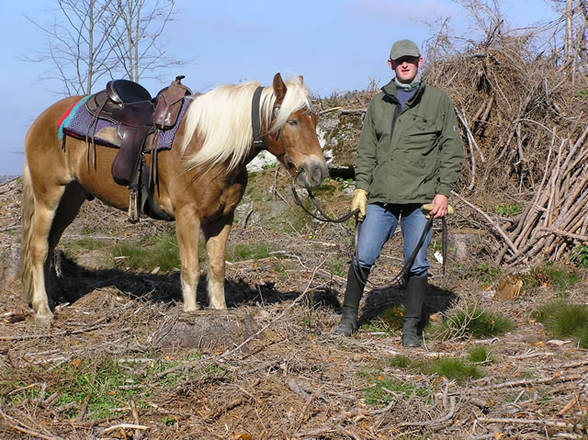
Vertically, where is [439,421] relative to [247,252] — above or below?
below

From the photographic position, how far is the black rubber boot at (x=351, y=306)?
5281 millimetres

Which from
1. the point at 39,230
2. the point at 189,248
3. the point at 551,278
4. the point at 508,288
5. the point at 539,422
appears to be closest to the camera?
the point at 539,422

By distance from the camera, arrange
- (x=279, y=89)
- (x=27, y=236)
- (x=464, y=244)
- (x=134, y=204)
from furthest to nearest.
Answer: (x=464, y=244) < (x=27, y=236) < (x=134, y=204) < (x=279, y=89)

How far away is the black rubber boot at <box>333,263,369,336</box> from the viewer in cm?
528

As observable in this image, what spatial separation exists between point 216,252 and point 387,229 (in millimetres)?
1510

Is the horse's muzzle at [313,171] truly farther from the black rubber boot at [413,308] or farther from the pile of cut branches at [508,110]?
the pile of cut branches at [508,110]

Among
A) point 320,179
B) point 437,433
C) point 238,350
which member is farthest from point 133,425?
point 320,179

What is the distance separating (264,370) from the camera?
4.31m

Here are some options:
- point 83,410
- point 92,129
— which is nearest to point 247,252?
point 92,129

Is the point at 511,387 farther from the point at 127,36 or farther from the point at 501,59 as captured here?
the point at 127,36

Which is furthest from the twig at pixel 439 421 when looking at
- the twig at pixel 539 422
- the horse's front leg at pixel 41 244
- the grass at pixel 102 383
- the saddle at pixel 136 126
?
the horse's front leg at pixel 41 244

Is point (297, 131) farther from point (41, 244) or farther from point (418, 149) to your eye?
point (41, 244)

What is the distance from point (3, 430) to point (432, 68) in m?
8.63

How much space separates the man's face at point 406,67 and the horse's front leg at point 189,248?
1965mm
